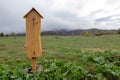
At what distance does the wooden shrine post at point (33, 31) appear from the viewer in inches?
362

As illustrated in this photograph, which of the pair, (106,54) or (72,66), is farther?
(106,54)

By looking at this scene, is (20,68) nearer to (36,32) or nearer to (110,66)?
(36,32)

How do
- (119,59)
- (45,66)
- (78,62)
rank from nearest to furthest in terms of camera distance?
(45,66) → (78,62) → (119,59)

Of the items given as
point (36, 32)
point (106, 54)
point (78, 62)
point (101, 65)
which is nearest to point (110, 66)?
point (101, 65)

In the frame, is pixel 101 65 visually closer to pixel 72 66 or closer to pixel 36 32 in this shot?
pixel 72 66

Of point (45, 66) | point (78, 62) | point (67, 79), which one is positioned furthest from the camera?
point (78, 62)

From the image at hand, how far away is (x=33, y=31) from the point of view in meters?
9.19

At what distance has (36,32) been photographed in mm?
9227

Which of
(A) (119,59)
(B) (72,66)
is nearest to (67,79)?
(B) (72,66)

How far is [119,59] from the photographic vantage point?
1162cm

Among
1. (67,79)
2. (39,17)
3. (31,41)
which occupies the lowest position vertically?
(67,79)

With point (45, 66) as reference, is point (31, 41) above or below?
above

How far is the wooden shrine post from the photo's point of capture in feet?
30.2

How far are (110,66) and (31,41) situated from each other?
272cm
